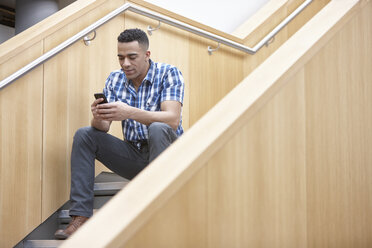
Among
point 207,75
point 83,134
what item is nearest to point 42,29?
point 83,134

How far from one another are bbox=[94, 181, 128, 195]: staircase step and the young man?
0.06 meters

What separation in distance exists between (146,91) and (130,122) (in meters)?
0.17

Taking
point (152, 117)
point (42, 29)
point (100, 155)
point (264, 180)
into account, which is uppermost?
point (42, 29)

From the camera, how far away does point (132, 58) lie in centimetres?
266

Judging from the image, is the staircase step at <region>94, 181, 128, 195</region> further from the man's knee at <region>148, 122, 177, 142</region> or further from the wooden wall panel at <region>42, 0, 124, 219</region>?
the man's knee at <region>148, 122, 177, 142</region>

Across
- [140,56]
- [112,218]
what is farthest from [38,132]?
[112,218]

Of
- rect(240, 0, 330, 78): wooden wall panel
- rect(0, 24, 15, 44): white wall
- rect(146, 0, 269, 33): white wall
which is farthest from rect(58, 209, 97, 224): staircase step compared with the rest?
rect(0, 24, 15, 44): white wall

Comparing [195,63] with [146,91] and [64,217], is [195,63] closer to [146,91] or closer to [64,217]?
[146,91]

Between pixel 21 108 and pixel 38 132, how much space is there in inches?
5.4

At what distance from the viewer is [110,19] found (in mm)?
2863

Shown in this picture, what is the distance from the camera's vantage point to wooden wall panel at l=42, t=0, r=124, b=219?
8.59 feet

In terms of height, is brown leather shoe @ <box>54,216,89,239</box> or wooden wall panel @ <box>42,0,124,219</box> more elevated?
wooden wall panel @ <box>42,0,124,219</box>

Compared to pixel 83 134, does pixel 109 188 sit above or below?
below

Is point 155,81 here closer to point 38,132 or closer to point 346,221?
point 38,132
